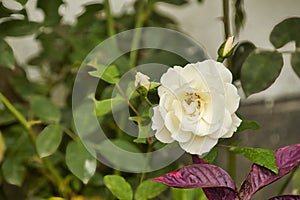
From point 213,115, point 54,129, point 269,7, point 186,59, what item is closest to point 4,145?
point 54,129

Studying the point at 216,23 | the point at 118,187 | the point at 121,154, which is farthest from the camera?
the point at 216,23

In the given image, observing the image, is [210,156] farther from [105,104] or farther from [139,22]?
[139,22]

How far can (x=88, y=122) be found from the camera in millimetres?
845

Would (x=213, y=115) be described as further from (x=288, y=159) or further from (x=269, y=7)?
(x=269, y=7)

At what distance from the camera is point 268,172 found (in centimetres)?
61

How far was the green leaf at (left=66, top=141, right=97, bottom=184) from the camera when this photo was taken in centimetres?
79

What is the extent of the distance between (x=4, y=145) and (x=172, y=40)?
31 centimetres

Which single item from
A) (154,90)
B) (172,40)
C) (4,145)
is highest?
(154,90)

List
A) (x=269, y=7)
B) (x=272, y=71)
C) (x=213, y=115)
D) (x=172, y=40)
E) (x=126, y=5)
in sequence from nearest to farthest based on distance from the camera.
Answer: (x=213, y=115) → (x=272, y=71) → (x=172, y=40) → (x=269, y=7) → (x=126, y=5)

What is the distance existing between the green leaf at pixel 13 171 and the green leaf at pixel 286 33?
0.39m

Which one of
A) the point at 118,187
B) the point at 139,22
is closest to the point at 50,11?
the point at 139,22

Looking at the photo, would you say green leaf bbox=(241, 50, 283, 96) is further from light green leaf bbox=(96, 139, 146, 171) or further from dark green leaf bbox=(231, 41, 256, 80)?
light green leaf bbox=(96, 139, 146, 171)

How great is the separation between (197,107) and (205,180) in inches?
2.7

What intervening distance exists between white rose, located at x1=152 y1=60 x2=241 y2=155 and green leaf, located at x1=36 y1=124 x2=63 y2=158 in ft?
0.77
